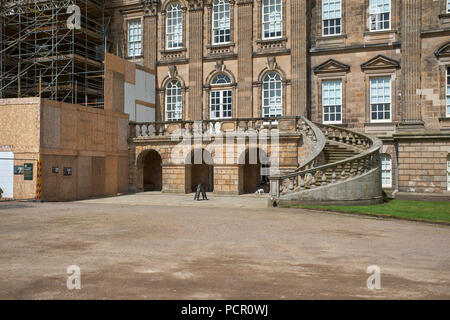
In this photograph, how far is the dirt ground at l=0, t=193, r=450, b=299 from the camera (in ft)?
20.0

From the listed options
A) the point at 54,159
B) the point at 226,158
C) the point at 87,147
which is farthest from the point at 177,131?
the point at 54,159

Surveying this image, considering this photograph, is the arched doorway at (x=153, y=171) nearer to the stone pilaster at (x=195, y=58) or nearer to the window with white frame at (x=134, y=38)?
the stone pilaster at (x=195, y=58)

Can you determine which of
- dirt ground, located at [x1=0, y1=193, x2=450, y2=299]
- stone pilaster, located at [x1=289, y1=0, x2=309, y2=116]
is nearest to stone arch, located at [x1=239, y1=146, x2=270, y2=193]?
stone pilaster, located at [x1=289, y1=0, x2=309, y2=116]

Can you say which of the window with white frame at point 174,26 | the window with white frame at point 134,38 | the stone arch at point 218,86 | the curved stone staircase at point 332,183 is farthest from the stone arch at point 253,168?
the window with white frame at point 134,38

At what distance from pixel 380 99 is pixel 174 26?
47.9ft

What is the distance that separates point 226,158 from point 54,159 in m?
9.20

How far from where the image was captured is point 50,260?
26.2ft

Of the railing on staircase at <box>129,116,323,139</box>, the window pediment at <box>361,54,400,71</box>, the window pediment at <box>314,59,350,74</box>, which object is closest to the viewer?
the railing on staircase at <box>129,116,323,139</box>

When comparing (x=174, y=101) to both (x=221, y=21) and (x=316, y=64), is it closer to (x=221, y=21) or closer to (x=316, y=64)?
(x=221, y=21)

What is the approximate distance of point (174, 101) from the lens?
99.1 ft

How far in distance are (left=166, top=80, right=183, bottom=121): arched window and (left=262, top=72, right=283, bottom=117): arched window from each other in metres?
5.99

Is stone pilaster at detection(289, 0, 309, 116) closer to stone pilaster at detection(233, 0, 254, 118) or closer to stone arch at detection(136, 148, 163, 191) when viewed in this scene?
stone pilaster at detection(233, 0, 254, 118)

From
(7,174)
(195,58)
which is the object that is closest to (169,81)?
(195,58)
